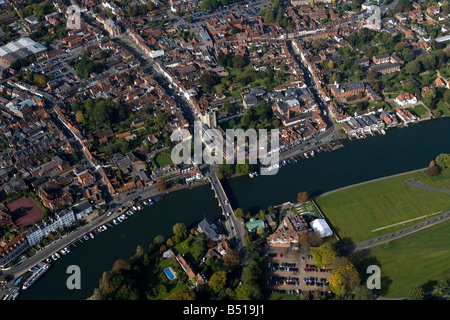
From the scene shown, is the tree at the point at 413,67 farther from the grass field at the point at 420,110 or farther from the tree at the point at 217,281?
the tree at the point at 217,281

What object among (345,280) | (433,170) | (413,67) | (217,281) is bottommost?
(345,280)

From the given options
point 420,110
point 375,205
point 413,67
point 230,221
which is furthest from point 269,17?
point 230,221

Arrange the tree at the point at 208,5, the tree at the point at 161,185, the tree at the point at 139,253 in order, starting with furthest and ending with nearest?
the tree at the point at 208,5
the tree at the point at 161,185
the tree at the point at 139,253

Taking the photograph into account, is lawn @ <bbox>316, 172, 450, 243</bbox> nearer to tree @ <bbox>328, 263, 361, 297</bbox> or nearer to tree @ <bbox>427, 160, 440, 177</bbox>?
tree @ <bbox>427, 160, 440, 177</bbox>

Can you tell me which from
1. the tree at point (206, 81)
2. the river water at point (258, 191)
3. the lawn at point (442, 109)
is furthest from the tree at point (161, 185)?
the lawn at point (442, 109)

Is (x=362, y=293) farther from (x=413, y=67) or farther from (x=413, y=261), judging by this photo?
(x=413, y=67)

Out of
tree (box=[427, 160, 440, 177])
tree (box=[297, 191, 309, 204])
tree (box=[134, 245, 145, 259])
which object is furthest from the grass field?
tree (box=[134, 245, 145, 259])
